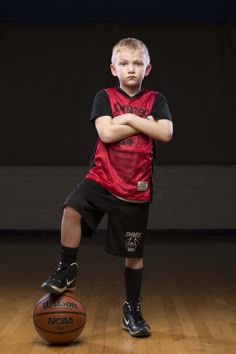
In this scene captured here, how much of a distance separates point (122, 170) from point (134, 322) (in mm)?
741

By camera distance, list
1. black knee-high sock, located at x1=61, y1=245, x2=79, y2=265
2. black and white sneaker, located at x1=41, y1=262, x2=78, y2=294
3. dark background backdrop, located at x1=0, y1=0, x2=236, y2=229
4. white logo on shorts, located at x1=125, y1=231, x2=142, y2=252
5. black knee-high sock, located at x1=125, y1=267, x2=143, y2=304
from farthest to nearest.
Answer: dark background backdrop, located at x1=0, y1=0, x2=236, y2=229
black knee-high sock, located at x1=125, y1=267, x2=143, y2=304
white logo on shorts, located at x1=125, y1=231, x2=142, y2=252
black knee-high sock, located at x1=61, y1=245, x2=79, y2=265
black and white sneaker, located at x1=41, y1=262, x2=78, y2=294

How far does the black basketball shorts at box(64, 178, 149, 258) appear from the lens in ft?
11.4

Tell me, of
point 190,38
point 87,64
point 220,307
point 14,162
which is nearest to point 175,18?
point 190,38

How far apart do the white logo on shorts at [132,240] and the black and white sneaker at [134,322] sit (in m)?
0.32

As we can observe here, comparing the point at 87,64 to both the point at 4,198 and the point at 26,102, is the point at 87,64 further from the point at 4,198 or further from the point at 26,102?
the point at 4,198

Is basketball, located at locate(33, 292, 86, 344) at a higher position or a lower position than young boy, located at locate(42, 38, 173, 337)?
lower

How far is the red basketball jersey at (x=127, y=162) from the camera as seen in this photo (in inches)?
137

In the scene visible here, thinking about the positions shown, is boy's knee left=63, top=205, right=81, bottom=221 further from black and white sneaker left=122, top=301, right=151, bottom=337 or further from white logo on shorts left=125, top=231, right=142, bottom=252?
black and white sneaker left=122, top=301, right=151, bottom=337

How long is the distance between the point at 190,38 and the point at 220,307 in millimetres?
4535

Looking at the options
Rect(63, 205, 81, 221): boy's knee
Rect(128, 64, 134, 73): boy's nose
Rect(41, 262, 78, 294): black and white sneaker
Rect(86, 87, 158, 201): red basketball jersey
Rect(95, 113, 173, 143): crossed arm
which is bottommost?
Rect(41, 262, 78, 294): black and white sneaker

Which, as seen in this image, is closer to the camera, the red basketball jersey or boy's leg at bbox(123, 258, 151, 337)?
the red basketball jersey

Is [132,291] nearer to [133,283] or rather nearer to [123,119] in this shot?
[133,283]

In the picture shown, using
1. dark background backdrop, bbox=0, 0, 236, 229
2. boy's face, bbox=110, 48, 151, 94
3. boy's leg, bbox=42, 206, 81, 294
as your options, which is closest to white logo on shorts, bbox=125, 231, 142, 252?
boy's leg, bbox=42, 206, 81, 294

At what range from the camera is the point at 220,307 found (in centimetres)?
425
